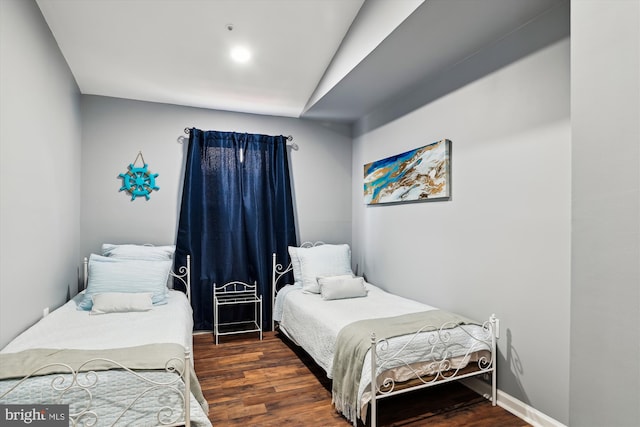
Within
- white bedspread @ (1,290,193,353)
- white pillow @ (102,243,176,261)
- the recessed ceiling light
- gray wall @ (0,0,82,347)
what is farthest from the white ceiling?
white bedspread @ (1,290,193,353)

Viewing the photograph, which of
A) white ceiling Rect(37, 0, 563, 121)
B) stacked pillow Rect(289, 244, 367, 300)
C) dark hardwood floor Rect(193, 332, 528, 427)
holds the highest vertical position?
white ceiling Rect(37, 0, 563, 121)

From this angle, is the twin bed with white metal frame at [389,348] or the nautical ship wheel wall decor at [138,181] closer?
the twin bed with white metal frame at [389,348]

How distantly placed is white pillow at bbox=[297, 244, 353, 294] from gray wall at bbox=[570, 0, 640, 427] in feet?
8.44

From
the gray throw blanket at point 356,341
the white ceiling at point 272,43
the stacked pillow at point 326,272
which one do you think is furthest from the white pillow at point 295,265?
the white ceiling at point 272,43

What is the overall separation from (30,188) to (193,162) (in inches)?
66.8

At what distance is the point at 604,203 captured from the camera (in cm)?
117

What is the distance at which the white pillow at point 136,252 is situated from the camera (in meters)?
3.44

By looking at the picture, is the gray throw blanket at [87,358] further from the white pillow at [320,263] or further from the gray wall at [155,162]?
the gray wall at [155,162]

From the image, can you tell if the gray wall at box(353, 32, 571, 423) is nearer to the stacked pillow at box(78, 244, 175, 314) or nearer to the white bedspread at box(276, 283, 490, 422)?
the white bedspread at box(276, 283, 490, 422)

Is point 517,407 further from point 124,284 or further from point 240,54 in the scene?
point 240,54

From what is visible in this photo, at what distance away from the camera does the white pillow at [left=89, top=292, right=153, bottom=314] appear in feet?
8.90

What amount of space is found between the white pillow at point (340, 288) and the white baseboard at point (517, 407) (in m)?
1.14

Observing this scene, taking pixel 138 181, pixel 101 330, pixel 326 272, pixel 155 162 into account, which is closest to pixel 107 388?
pixel 101 330

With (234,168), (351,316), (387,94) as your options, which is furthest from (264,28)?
(351,316)
